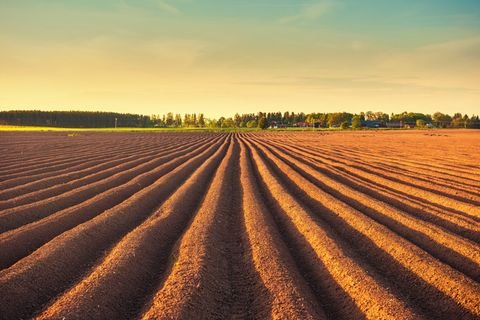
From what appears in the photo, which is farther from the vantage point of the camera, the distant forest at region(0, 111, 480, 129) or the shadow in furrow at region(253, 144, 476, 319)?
the distant forest at region(0, 111, 480, 129)

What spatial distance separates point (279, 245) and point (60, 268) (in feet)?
11.4

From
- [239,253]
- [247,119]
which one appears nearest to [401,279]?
[239,253]

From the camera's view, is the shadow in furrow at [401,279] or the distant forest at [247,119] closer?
the shadow in furrow at [401,279]

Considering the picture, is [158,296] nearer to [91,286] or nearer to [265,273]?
[91,286]

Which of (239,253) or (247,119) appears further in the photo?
(247,119)

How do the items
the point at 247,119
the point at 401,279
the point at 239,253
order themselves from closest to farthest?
the point at 401,279 < the point at 239,253 < the point at 247,119

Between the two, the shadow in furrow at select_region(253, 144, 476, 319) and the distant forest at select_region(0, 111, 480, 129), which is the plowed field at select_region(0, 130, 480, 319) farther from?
the distant forest at select_region(0, 111, 480, 129)

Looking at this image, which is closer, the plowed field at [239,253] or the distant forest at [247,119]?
the plowed field at [239,253]

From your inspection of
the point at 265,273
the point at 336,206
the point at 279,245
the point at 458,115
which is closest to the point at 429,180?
the point at 336,206

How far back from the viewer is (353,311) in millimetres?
4762

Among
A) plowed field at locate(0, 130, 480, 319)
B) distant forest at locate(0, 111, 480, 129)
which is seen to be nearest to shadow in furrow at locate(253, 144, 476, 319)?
plowed field at locate(0, 130, 480, 319)

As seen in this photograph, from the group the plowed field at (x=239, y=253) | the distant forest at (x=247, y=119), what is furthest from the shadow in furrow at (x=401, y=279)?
the distant forest at (x=247, y=119)

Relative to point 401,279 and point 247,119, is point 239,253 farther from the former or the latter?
point 247,119

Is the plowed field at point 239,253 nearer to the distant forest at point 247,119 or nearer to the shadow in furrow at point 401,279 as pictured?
the shadow in furrow at point 401,279
